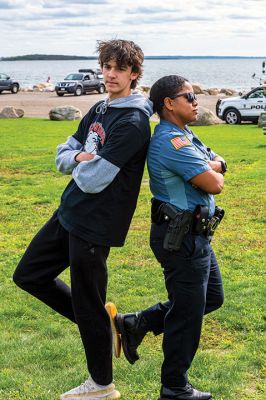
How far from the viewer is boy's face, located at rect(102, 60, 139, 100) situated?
3.63 meters

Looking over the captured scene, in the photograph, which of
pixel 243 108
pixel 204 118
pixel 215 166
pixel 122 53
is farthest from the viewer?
pixel 243 108

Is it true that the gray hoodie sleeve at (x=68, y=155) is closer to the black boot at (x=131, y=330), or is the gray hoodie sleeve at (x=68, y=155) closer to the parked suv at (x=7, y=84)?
the black boot at (x=131, y=330)

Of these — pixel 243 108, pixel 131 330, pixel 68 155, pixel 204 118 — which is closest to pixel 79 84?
pixel 243 108

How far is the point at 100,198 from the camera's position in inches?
140

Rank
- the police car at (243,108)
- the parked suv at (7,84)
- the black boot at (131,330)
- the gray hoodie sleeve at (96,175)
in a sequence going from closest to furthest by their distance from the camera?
the gray hoodie sleeve at (96,175) → the black boot at (131,330) → the police car at (243,108) → the parked suv at (7,84)

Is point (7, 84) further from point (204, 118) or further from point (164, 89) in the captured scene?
point (164, 89)

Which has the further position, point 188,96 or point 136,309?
point 136,309

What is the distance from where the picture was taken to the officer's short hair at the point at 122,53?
3617 millimetres

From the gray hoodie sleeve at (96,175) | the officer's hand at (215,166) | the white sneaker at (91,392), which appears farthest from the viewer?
the white sneaker at (91,392)

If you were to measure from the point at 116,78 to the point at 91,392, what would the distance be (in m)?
1.73

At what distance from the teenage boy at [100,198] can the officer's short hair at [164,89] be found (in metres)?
0.06

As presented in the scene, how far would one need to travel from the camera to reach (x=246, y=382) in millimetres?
4125

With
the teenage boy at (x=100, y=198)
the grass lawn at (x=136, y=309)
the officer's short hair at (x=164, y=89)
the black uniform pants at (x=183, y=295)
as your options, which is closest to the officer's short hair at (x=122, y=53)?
the teenage boy at (x=100, y=198)

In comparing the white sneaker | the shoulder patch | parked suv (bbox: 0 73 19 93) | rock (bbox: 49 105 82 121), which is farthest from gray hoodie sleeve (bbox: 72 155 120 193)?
parked suv (bbox: 0 73 19 93)
